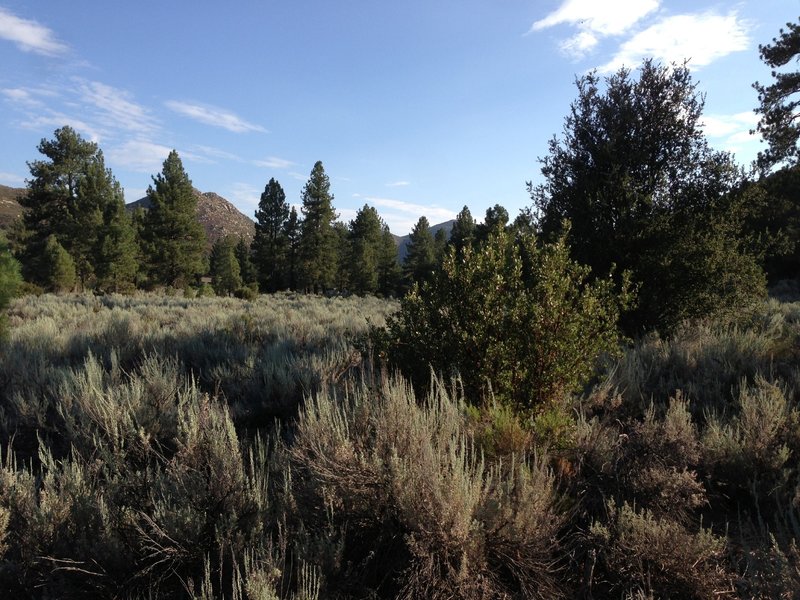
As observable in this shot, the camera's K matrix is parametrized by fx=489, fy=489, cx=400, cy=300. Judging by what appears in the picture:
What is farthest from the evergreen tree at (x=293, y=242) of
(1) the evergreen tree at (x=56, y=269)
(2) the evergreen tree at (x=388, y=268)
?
(1) the evergreen tree at (x=56, y=269)

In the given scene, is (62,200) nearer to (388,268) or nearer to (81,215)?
(81,215)

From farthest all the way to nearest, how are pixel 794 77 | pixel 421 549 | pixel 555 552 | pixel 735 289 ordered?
1. pixel 794 77
2. pixel 735 289
3. pixel 555 552
4. pixel 421 549

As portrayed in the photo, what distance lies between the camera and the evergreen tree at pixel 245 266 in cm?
5332

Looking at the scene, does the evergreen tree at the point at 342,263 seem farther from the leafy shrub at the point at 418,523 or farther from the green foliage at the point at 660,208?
the leafy shrub at the point at 418,523

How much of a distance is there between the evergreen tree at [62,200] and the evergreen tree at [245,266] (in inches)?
686

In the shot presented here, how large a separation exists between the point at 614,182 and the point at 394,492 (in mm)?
7995

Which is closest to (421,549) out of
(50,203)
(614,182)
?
(614,182)

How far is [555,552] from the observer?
114 inches

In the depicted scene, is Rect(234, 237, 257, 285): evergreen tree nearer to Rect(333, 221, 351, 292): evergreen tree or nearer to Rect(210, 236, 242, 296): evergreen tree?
Rect(210, 236, 242, 296): evergreen tree

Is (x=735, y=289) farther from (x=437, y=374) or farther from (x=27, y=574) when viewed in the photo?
(x=27, y=574)

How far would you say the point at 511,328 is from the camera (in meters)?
4.34

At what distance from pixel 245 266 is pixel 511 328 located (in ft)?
182

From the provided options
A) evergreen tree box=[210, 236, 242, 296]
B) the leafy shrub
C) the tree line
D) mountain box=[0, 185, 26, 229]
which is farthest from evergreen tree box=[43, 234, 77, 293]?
mountain box=[0, 185, 26, 229]

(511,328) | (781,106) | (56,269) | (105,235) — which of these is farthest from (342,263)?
(511,328)
